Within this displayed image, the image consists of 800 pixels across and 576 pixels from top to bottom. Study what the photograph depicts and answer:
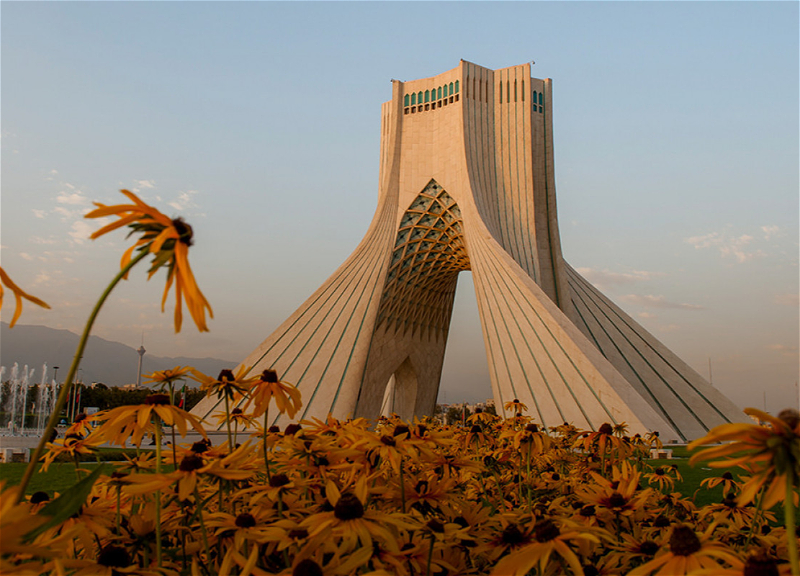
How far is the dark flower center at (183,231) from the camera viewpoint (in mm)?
798

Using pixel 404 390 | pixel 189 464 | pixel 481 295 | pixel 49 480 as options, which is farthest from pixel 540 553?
pixel 404 390

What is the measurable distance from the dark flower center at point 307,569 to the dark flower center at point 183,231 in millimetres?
578

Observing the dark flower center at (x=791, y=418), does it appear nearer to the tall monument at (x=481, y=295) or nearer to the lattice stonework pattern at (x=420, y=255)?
the tall monument at (x=481, y=295)

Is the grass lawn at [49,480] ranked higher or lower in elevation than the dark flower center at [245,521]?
lower

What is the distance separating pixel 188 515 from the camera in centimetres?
148

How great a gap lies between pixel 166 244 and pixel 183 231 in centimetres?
3

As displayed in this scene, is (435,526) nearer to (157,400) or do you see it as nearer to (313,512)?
(313,512)

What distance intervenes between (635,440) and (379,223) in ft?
52.3

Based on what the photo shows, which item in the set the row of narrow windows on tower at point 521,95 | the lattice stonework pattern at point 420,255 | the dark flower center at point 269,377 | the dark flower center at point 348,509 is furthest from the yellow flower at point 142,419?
the row of narrow windows on tower at point 521,95

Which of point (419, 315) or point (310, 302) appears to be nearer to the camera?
point (310, 302)

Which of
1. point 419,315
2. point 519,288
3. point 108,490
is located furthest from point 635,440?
point 419,315

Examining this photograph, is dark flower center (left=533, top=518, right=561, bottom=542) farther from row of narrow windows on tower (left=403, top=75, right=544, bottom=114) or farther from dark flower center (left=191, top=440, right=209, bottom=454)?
row of narrow windows on tower (left=403, top=75, right=544, bottom=114)

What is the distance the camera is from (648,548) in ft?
4.13

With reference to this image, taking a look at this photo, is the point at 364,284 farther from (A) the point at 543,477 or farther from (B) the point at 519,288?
(A) the point at 543,477
